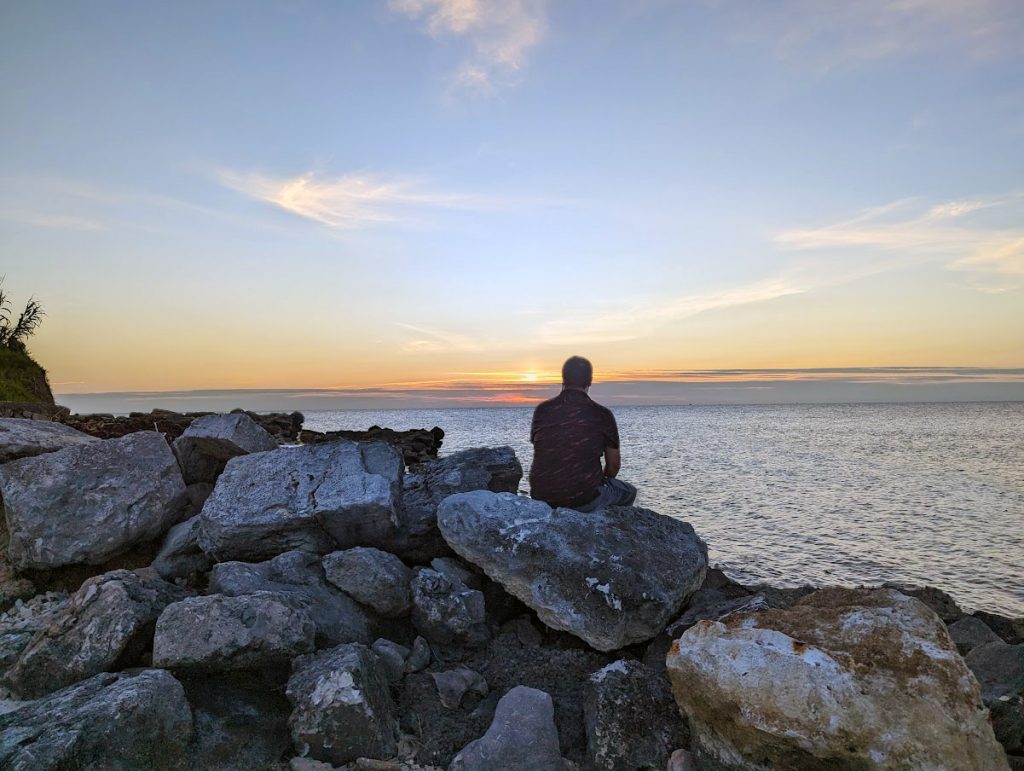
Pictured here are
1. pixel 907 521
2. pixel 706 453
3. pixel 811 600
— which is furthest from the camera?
pixel 706 453

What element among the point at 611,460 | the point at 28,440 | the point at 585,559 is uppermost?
the point at 28,440

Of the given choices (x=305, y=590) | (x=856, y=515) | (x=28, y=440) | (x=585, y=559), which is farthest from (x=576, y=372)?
(x=856, y=515)

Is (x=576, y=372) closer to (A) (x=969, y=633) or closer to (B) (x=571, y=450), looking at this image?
(B) (x=571, y=450)

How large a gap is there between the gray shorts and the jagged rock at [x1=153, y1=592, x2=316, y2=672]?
3.98 metres

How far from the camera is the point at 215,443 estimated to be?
891 cm

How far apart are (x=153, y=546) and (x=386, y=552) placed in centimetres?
326

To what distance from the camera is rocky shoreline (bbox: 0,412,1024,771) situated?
419 centimetres

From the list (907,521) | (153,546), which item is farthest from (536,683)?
(907,521)

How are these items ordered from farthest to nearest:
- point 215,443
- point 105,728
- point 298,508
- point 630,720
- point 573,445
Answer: point 215,443 → point 573,445 → point 298,508 → point 630,720 → point 105,728

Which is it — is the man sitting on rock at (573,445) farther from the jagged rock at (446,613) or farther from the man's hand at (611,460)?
the jagged rock at (446,613)

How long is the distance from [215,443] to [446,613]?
15.1ft

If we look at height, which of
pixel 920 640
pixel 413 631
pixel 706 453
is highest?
pixel 920 640

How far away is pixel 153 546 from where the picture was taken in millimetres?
8086

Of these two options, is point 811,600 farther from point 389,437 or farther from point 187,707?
point 389,437
